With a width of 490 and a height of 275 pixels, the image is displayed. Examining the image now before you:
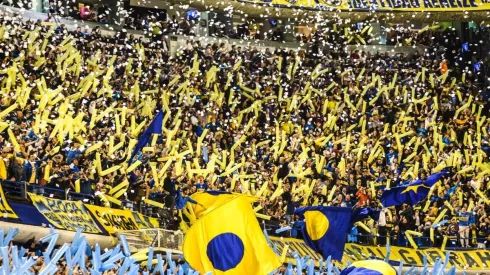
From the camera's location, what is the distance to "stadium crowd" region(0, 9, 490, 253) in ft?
57.8

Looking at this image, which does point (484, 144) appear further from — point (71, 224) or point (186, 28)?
point (71, 224)

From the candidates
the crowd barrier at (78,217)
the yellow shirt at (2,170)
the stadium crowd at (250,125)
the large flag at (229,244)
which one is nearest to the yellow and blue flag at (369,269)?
the large flag at (229,244)

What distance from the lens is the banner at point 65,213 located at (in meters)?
15.2

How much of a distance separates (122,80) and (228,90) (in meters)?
3.25

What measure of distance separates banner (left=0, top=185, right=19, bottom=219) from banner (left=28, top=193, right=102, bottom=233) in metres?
0.41

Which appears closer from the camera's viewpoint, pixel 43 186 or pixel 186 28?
pixel 43 186

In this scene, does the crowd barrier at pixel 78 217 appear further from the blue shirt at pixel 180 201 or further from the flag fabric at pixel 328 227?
the flag fabric at pixel 328 227

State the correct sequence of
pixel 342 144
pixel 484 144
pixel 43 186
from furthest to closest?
pixel 484 144 < pixel 342 144 < pixel 43 186

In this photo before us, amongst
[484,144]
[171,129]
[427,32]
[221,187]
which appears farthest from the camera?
[427,32]

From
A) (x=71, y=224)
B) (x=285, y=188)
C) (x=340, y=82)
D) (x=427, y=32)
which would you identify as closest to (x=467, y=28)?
(x=427, y=32)

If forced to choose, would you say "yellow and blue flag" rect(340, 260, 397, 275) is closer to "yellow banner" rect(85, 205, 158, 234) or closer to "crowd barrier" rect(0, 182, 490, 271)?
"crowd barrier" rect(0, 182, 490, 271)

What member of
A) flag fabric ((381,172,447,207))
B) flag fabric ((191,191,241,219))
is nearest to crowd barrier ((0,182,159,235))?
flag fabric ((191,191,241,219))

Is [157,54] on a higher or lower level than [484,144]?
higher

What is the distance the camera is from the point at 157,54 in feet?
78.9
